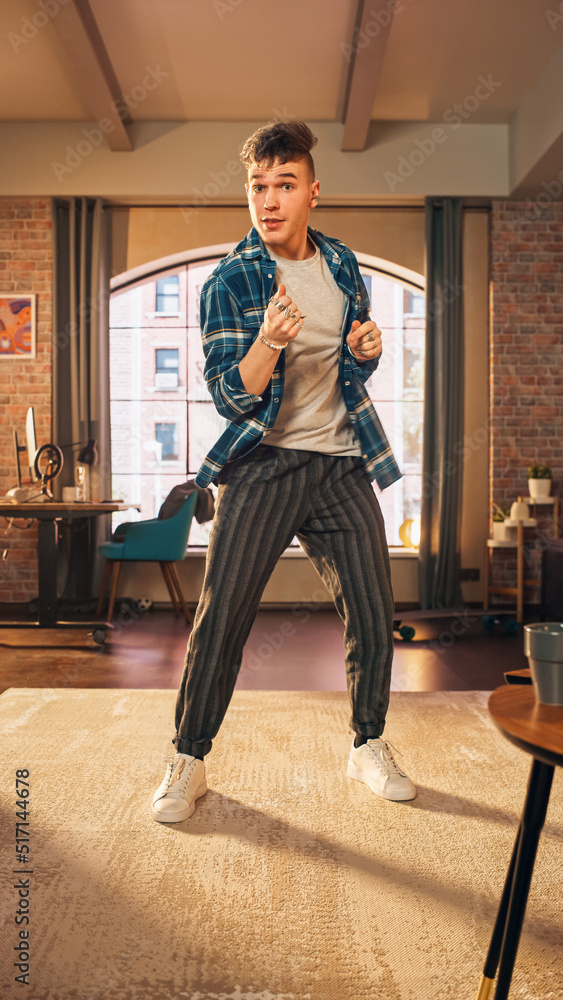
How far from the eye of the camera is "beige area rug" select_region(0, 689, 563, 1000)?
3.54 ft

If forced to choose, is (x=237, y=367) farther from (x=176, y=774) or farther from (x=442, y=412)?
(x=442, y=412)

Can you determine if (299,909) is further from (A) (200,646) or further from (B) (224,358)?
(B) (224,358)

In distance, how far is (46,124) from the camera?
534 centimetres

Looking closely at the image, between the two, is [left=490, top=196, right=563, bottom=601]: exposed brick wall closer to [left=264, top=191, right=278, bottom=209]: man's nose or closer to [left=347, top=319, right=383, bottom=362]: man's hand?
[left=347, top=319, right=383, bottom=362]: man's hand

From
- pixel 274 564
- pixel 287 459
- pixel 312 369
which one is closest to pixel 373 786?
pixel 274 564

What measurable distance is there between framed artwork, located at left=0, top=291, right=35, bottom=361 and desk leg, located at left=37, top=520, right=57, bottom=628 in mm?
1719

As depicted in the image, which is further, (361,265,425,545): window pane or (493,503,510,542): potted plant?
(361,265,425,545): window pane

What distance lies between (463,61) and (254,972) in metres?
4.85

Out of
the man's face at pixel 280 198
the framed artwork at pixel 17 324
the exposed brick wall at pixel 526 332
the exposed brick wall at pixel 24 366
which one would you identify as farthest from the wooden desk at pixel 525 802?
the framed artwork at pixel 17 324

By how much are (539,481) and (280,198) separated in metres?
3.95

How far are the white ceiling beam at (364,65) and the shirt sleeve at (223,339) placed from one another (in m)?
2.86

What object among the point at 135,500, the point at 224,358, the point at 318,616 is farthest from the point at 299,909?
the point at 135,500

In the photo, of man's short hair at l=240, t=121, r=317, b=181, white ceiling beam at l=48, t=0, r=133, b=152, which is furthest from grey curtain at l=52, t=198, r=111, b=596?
man's short hair at l=240, t=121, r=317, b=181

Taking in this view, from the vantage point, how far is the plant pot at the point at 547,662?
0.82 m
